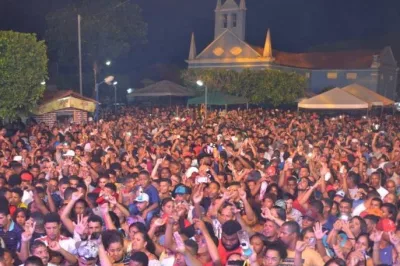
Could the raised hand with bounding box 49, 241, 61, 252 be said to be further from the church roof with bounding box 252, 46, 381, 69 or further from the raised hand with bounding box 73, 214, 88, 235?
the church roof with bounding box 252, 46, 381, 69

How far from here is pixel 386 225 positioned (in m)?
5.30

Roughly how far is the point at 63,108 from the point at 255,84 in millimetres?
17960

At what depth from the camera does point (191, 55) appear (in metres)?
42.4

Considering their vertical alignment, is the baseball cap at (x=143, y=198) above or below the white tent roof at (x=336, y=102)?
below

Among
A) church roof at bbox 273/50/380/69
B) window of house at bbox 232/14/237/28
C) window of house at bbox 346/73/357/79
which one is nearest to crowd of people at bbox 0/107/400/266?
window of house at bbox 232/14/237/28

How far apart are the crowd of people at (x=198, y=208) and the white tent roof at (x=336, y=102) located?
5.24 meters

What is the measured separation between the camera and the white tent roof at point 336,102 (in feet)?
52.0

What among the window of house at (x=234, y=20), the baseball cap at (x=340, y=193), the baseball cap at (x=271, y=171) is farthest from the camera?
the window of house at (x=234, y=20)

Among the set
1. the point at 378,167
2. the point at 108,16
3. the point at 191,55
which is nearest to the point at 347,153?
the point at 378,167

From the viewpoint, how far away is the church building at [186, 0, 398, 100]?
1582 inches

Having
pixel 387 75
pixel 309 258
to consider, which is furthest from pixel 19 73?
pixel 387 75

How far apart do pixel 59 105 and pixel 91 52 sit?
20905 millimetres

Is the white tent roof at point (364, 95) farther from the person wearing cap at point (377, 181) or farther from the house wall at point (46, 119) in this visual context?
the person wearing cap at point (377, 181)

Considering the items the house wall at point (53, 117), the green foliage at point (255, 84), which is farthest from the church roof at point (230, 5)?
the house wall at point (53, 117)
